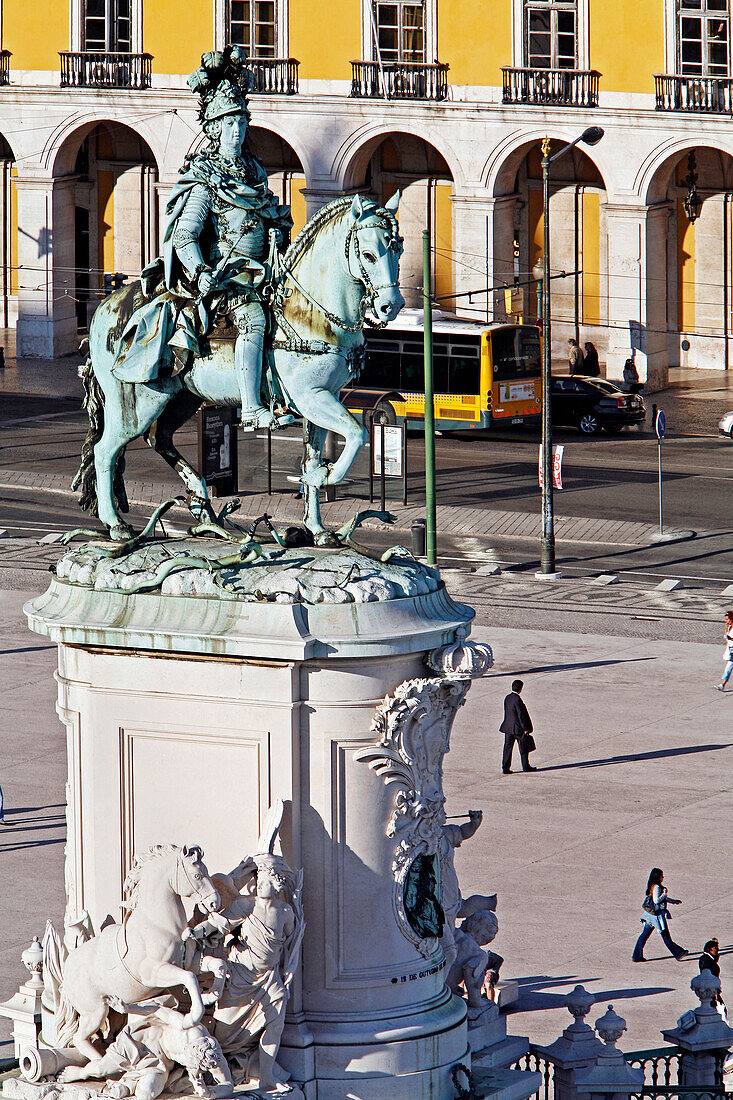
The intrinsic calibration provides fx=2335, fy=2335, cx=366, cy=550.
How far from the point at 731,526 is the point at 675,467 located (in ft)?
21.4

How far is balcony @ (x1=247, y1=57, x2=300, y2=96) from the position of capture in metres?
62.3

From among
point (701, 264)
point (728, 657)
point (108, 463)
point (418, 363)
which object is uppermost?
point (701, 264)

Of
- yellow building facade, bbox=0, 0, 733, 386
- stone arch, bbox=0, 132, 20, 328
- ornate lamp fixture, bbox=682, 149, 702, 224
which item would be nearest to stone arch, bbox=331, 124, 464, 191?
yellow building facade, bbox=0, 0, 733, 386

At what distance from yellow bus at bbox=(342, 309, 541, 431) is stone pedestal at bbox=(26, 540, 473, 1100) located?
39.0 metres

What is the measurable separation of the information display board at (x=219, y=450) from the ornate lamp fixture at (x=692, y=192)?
22.2 meters

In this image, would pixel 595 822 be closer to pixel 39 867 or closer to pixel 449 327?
pixel 39 867

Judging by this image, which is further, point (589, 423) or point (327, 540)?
point (589, 423)

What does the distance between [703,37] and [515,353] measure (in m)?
10.9

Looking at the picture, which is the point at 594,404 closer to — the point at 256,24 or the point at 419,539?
the point at 419,539

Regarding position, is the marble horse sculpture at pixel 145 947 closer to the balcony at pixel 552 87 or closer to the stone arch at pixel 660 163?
the stone arch at pixel 660 163

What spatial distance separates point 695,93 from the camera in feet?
188

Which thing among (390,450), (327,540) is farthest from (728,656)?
(327,540)

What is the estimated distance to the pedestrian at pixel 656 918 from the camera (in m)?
20.6

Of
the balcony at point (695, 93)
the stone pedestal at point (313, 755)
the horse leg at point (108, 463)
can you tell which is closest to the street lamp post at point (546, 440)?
the balcony at point (695, 93)
